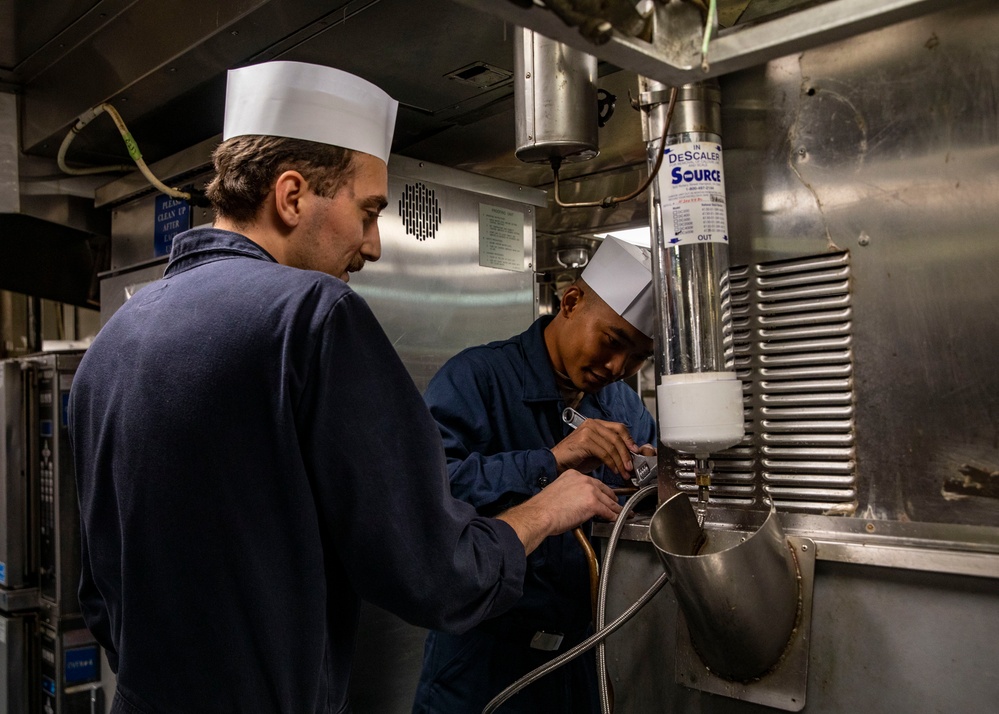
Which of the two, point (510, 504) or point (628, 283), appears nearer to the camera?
point (510, 504)

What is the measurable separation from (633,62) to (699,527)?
2.12 ft

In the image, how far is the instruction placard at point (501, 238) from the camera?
2397 millimetres

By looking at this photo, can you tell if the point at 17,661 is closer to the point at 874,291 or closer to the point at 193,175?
the point at 193,175

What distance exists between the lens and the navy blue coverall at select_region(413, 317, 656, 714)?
154 centimetres

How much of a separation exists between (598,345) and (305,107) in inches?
32.6

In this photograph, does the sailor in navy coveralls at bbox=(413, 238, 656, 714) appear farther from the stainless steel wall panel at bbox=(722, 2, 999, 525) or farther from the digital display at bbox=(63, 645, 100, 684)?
the digital display at bbox=(63, 645, 100, 684)

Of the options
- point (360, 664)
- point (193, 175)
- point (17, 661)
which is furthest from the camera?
point (17, 661)

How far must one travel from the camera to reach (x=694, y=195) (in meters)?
1.10

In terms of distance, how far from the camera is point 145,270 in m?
2.42

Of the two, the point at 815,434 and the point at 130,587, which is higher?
the point at 815,434

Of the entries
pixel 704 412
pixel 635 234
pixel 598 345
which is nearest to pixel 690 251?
pixel 704 412

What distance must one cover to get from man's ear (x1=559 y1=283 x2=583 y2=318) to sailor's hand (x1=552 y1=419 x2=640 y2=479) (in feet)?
1.29

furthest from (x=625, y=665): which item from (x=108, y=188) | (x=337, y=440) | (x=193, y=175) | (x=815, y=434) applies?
(x=108, y=188)

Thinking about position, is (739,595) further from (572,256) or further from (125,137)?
(572,256)
